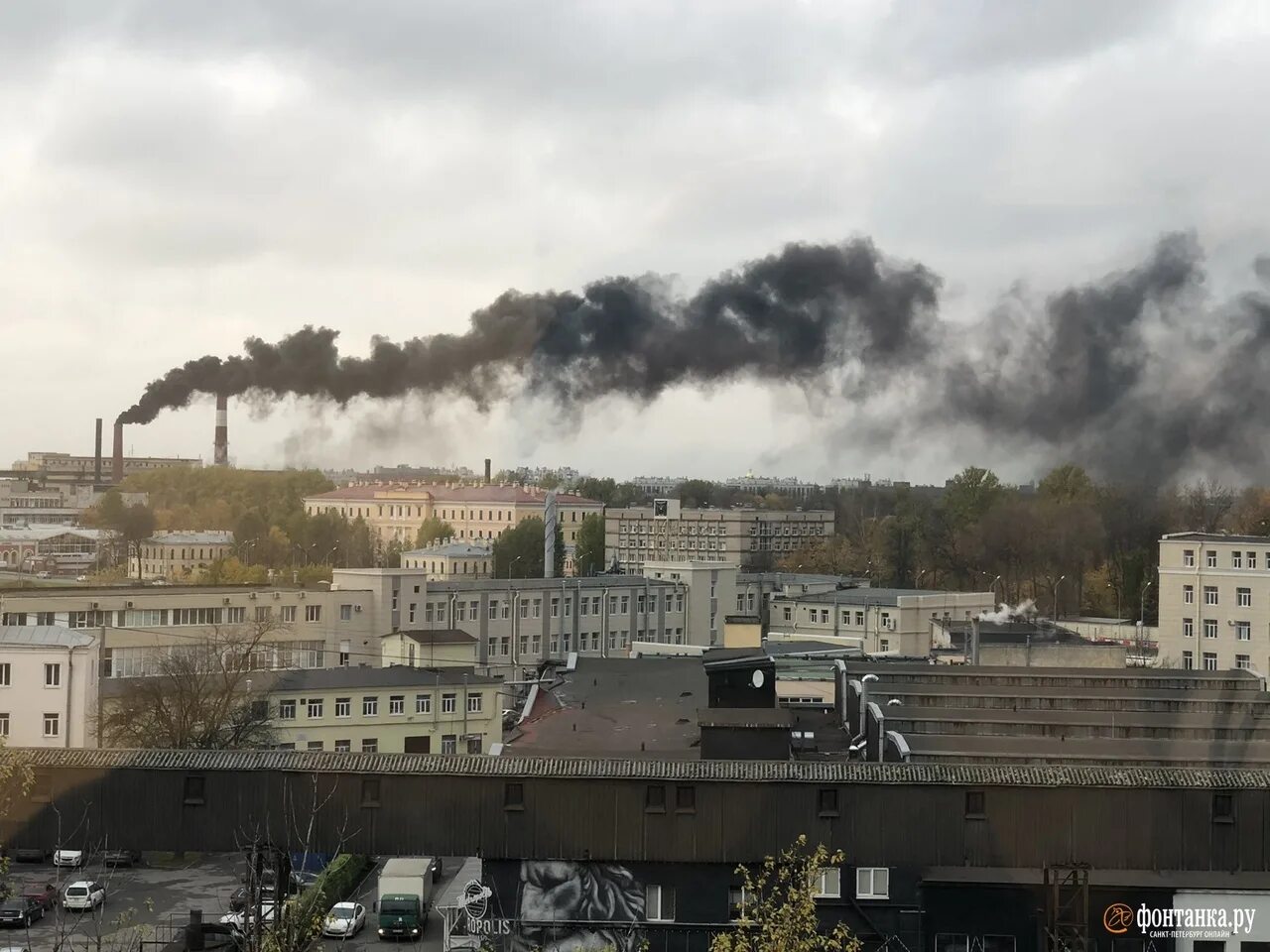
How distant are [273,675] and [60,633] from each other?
2.94 meters

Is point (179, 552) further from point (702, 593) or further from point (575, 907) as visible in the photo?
point (575, 907)

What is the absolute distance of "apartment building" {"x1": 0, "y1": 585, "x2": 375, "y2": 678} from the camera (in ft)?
83.1

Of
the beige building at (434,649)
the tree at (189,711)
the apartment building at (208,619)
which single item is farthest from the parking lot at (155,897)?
the beige building at (434,649)

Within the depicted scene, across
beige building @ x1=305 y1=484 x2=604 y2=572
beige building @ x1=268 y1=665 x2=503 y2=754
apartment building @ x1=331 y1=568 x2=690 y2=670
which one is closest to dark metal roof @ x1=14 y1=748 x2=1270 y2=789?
beige building @ x1=268 y1=665 x2=503 y2=754

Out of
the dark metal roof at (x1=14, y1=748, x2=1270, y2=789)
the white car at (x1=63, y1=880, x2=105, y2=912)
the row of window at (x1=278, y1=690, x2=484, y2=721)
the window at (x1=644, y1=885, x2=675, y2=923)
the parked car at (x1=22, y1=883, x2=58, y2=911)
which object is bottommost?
the parked car at (x1=22, y1=883, x2=58, y2=911)

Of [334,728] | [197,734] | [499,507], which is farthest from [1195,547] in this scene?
[499,507]

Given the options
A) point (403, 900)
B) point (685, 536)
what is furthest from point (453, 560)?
point (403, 900)

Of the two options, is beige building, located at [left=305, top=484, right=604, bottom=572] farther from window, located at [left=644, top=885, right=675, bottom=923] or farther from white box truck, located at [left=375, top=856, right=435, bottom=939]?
window, located at [left=644, top=885, right=675, bottom=923]

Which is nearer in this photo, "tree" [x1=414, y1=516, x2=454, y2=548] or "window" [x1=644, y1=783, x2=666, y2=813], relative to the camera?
"window" [x1=644, y1=783, x2=666, y2=813]

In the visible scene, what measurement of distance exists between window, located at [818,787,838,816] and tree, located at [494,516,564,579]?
31813 millimetres

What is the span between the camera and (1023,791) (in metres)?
11.0

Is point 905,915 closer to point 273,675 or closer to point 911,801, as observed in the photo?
point 911,801

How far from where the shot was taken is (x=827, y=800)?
11.2m

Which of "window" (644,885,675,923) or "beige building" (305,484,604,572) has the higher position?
"beige building" (305,484,604,572)
